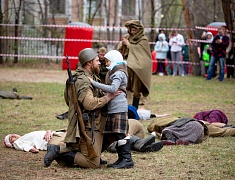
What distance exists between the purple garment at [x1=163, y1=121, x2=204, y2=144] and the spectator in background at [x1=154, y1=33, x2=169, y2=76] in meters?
14.3

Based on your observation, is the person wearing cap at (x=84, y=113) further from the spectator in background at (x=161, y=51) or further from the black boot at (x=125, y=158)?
the spectator in background at (x=161, y=51)

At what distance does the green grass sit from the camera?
22.0 ft

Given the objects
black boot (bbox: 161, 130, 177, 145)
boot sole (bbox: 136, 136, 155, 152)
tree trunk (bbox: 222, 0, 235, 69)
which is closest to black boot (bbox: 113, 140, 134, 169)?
boot sole (bbox: 136, 136, 155, 152)

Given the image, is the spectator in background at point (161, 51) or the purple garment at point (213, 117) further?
the spectator in background at point (161, 51)

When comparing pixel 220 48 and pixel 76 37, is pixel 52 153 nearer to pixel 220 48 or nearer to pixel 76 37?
pixel 220 48

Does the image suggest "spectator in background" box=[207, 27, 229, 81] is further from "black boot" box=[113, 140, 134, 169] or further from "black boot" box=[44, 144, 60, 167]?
"black boot" box=[44, 144, 60, 167]

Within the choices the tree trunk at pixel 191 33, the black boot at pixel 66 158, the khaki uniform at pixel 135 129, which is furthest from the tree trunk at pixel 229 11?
the black boot at pixel 66 158

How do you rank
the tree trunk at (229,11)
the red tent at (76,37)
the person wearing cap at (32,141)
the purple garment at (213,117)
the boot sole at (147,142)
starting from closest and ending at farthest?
the boot sole at (147,142) → the person wearing cap at (32,141) → the purple garment at (213,117) → the tree trunk at (229,11) → the red tent at (76,37)

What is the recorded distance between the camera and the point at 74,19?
113 feet

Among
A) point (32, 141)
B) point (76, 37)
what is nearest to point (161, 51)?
point (76, 37)

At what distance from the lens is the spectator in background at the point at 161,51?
23.0 meters

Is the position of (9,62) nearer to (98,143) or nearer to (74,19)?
(74,19)

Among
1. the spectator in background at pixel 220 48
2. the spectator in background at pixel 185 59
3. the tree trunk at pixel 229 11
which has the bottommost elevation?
the spectator in background at pixel 185 59

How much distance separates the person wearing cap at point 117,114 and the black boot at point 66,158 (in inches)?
17.0
